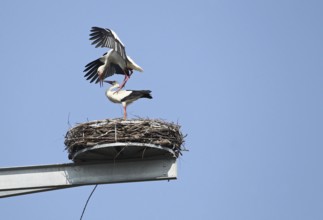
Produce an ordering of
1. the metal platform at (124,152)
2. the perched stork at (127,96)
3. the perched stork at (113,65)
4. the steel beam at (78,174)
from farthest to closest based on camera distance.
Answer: the perched stork at (113,65)
the perched stork at (127,96)
the metal platform at (124,152)
the steel beam at (78,174)

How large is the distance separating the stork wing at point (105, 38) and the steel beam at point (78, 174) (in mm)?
3967

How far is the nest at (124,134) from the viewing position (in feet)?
33.9

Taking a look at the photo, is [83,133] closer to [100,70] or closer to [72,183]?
[72,183]

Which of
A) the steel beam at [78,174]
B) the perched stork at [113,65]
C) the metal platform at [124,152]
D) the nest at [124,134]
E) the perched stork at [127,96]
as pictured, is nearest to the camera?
the steel beam at [78,174]

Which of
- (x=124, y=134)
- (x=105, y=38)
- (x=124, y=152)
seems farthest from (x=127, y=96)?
(x=124, y=152)

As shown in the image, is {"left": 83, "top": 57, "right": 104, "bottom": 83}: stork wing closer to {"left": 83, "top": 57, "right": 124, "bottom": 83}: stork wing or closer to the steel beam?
{"left": 83, "top": 57, "right": 124, "bottom": 83}: stork wing

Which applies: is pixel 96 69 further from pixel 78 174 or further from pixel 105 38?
pixel 78 174

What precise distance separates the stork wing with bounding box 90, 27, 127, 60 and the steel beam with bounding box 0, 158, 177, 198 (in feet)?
13.0

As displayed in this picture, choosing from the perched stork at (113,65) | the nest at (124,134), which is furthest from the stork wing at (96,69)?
the nest at (124,134)

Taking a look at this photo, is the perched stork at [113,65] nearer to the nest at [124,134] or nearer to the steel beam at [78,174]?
the nest at [124,134]

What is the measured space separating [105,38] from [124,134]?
3.65 m

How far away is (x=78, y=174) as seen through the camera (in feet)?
32.7

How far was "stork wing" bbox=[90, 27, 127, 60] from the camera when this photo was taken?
13.5 metres

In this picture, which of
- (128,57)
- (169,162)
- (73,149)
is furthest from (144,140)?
(128,57)
